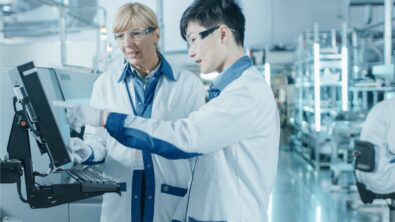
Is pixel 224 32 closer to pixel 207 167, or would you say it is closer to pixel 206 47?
pixel 206 47

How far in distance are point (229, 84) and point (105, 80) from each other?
751mm

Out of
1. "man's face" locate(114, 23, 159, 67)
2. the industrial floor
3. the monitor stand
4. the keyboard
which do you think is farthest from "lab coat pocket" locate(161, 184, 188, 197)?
the industrial floor

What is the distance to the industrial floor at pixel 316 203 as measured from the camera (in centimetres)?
512

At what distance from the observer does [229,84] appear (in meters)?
1.50

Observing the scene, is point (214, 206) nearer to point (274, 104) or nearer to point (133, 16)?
point (274, 104)

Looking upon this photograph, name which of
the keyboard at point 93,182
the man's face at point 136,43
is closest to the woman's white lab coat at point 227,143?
the keyboard at point 93,182

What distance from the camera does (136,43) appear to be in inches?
79.3

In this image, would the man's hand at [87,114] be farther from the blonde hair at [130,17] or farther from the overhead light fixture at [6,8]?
the overhead light fixture at [6,8]

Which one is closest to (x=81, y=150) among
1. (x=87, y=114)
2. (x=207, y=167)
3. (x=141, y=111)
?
(x=141, y=111)

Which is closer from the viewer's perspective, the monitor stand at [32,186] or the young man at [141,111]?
the monitor stand at [32,186]

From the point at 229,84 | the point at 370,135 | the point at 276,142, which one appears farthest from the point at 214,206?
the point at 370,135

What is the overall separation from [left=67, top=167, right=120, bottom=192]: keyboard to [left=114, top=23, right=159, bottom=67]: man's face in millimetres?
569

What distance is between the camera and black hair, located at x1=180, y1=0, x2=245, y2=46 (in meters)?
1.57

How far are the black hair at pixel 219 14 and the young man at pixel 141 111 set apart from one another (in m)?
0.47
